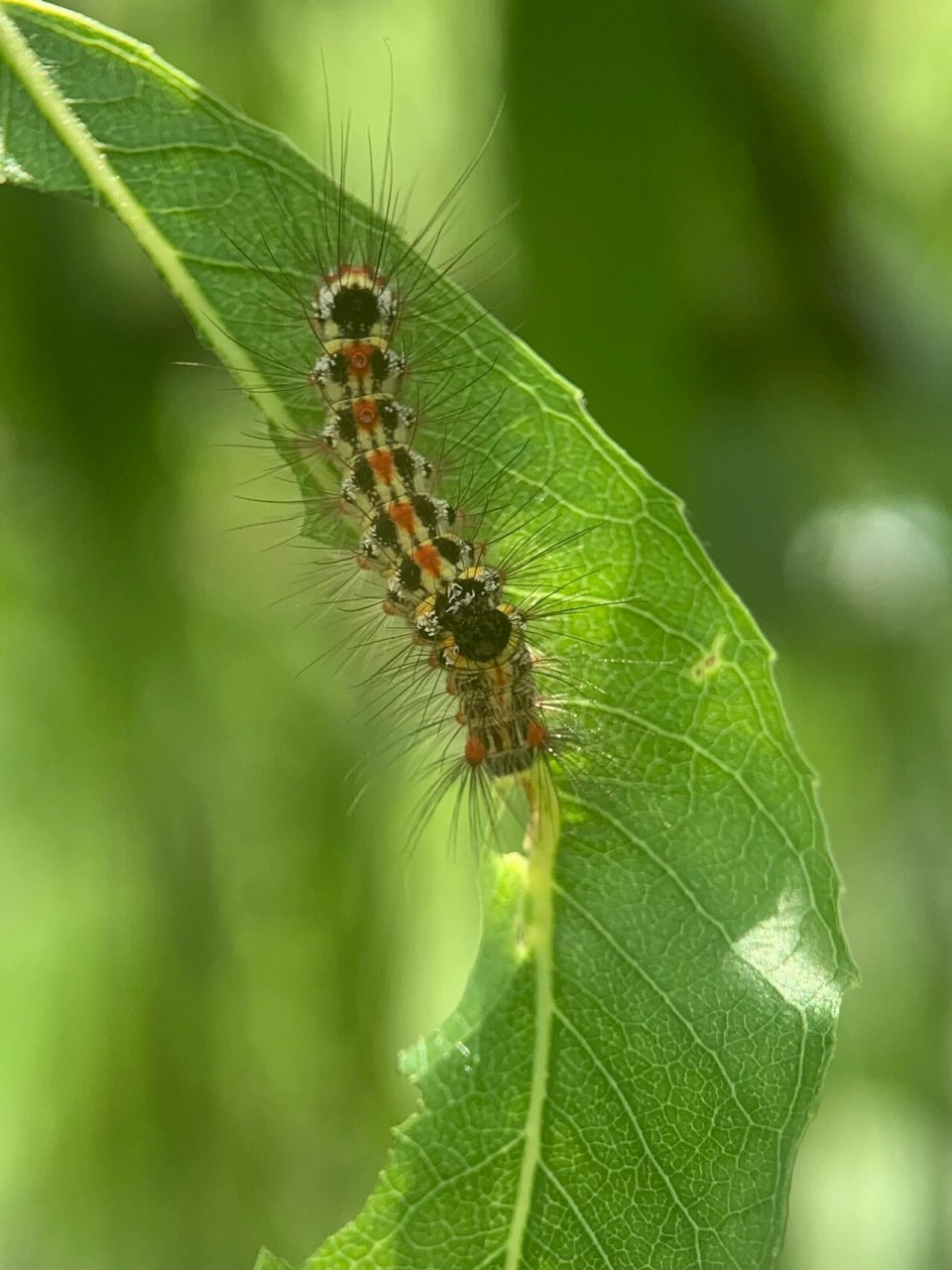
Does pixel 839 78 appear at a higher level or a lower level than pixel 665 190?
higher

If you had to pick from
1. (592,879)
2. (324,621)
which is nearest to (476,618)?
(592,879)

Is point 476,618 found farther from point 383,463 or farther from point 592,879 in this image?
point 592,879

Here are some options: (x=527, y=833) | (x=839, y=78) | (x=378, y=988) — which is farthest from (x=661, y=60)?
(x=378, y=988)

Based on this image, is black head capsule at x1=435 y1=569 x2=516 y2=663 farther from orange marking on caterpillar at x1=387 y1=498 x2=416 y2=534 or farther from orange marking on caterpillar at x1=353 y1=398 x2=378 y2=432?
orange marking on caterpillar at x1=353 y1=398 x2=378 y2=432

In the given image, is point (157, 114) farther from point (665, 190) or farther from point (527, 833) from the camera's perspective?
point (665, 190)

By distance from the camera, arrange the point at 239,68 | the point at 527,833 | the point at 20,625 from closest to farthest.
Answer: the point at 527,833 → the point at 239,68 → the point at 20,625

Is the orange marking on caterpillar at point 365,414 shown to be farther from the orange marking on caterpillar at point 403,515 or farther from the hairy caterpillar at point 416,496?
the orange marking on caterpillar at point 403,515

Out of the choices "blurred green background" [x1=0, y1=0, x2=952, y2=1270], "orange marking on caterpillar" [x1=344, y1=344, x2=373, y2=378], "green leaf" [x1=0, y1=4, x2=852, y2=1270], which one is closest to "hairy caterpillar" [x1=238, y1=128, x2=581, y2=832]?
"orange marking on caterpillar" [x1=344, y1=344, x2=373, y2=378]

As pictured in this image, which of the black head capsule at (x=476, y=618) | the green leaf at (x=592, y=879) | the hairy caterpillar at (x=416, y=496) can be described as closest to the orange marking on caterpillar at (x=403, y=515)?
the hairy caterpillar at (x=416, y=496)
